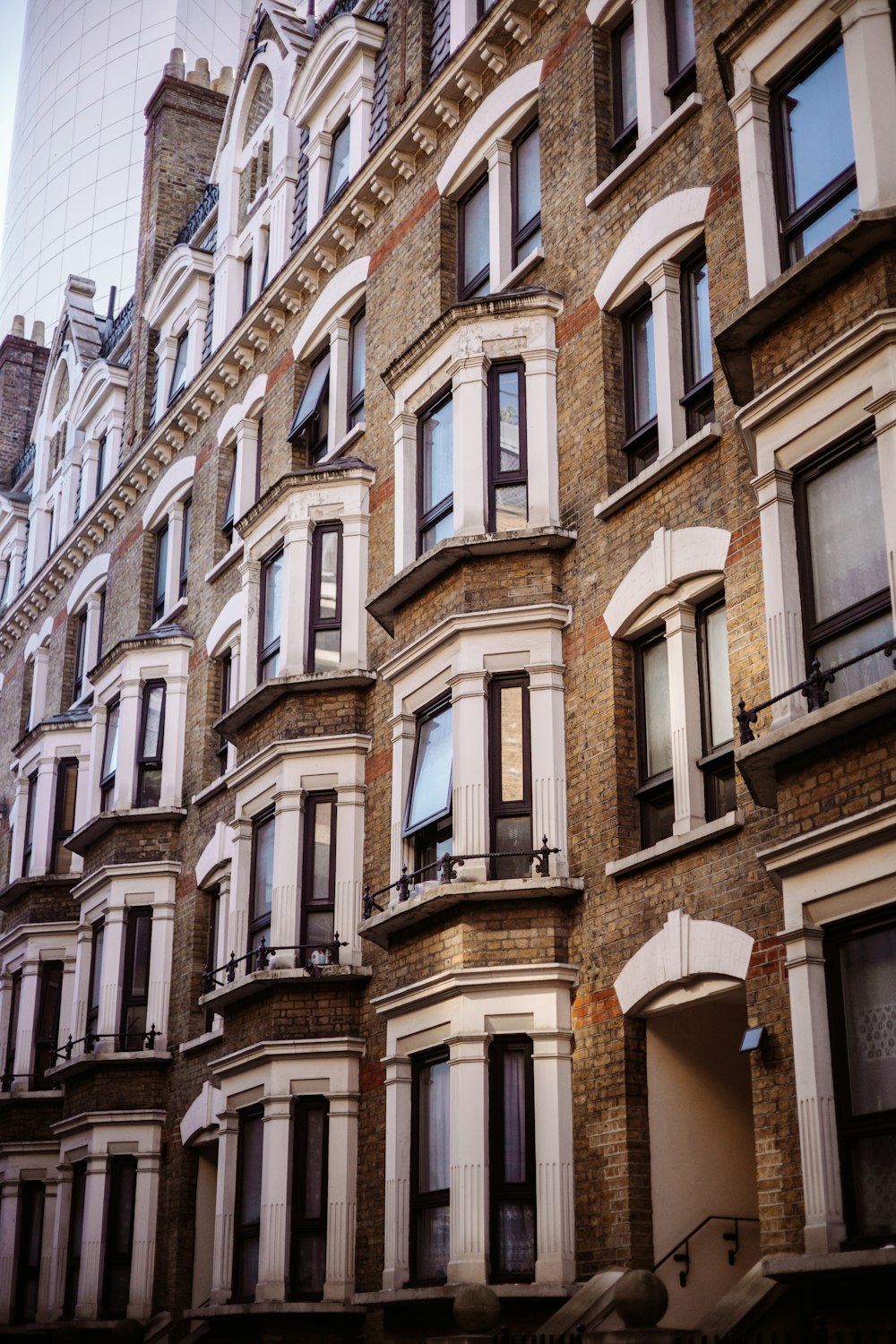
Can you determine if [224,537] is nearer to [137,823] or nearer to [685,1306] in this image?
[137,823]

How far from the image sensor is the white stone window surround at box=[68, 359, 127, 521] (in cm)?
3388

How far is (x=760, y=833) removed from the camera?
13773 millimetres

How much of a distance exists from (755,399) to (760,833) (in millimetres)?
3413

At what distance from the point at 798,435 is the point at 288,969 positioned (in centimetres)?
974

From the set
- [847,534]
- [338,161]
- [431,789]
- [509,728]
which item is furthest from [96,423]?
[847,534]

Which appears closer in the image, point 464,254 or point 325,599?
point 464,254

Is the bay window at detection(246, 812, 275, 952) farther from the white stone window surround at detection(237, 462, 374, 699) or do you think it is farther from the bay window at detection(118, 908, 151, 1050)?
the bay window at detection(118, 908, 151, 1050)

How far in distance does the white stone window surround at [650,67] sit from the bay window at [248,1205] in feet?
38.9

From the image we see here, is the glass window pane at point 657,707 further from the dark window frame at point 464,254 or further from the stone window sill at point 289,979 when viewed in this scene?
the dark window frame at point 464,254

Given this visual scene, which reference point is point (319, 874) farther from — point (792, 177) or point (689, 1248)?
point (792, 177)

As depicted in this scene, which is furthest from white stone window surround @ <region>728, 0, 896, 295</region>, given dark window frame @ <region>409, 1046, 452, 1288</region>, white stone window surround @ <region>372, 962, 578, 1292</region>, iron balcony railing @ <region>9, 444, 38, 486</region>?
iron balcony railing @ <region>9, 444, 38, 486</region>

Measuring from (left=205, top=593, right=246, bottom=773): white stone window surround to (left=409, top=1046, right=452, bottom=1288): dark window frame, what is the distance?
773 cm

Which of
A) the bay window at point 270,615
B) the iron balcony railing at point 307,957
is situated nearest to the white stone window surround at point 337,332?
the bay window at point 270,615

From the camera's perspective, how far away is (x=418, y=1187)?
56.7 ft
